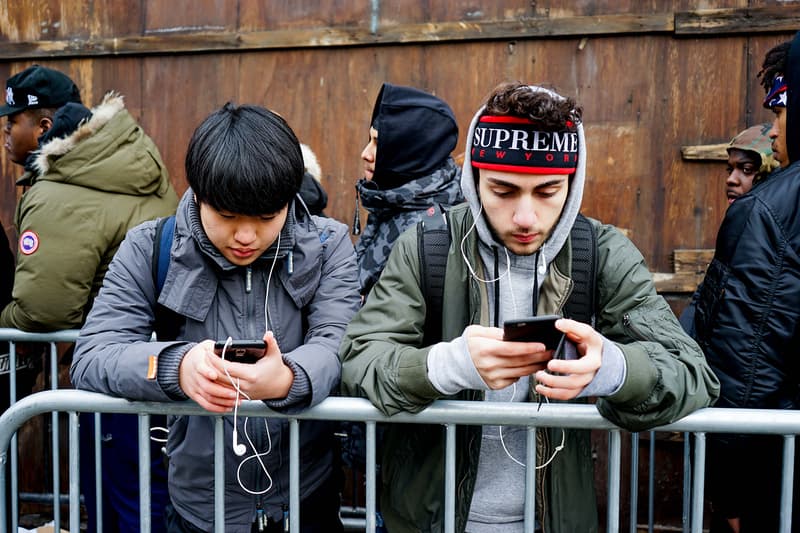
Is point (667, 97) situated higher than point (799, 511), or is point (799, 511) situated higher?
point (667, 97)

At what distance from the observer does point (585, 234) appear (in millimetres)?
1909

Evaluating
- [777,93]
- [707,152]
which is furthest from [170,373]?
[707,152]

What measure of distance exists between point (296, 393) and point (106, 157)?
200 cm

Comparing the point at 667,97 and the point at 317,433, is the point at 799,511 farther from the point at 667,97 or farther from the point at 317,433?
Result: the point at 667,97

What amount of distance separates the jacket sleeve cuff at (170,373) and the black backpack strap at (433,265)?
60 centimetres

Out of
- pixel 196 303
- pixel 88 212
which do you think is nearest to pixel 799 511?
pixel 196 303

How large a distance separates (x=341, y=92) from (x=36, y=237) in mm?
1841

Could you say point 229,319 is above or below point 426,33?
below

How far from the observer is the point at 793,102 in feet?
7.64

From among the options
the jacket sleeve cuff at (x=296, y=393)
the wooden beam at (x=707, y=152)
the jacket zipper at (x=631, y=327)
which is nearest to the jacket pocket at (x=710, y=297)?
the jacket zipper at (x=631, y=327)

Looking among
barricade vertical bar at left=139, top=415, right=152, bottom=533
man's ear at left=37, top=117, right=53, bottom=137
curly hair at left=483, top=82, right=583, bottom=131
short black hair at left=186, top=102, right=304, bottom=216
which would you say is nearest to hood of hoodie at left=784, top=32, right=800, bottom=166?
curly hair at left=483, top=82, right=583, bottom=131

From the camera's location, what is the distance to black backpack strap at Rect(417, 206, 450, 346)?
1901 millimetres

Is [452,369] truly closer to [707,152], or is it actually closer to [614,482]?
[614,482]

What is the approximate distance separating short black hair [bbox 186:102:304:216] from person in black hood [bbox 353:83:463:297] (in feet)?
2.79
